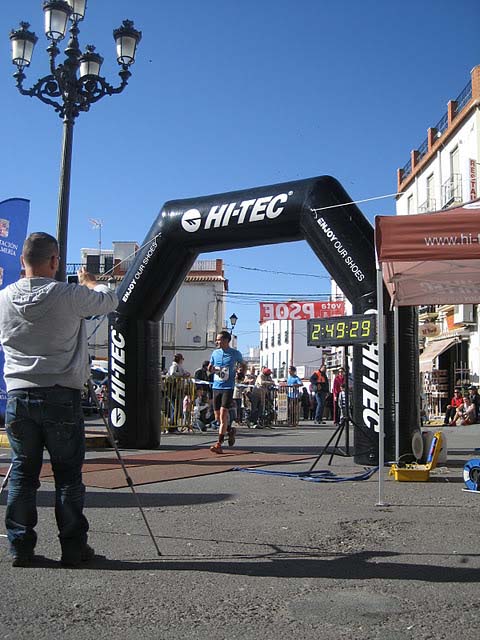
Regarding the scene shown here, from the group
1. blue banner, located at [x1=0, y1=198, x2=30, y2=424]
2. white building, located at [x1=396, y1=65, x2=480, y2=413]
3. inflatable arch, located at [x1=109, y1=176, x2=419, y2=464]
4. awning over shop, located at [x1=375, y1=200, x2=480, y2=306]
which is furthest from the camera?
white building, located at [x1=396, y1=65, x2=480, y2=413]

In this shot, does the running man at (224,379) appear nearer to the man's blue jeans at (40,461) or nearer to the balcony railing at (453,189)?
the man's blue jeans at (40,461)

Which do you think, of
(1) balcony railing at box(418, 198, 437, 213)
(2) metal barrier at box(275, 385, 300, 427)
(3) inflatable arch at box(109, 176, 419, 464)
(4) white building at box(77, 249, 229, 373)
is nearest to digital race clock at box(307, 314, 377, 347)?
(3) inflatable arch at box(109, 176, 419, 464)

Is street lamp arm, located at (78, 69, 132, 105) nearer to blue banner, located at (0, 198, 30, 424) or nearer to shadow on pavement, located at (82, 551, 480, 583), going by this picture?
blue banner, located at (0, 198, 30, 424)

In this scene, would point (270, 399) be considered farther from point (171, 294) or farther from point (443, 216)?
point (443, 216)

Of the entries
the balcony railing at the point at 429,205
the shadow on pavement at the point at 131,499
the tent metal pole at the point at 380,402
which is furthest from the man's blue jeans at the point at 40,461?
the balcony railing at the point at 429,205

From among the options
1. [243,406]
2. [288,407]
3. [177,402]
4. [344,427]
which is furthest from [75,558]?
[243,406]

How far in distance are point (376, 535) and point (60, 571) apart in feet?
7.10

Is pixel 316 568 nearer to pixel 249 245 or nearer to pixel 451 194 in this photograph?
pixel 249 245

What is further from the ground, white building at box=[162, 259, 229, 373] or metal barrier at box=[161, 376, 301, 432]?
white building at box=[162, 259, 229, 373]

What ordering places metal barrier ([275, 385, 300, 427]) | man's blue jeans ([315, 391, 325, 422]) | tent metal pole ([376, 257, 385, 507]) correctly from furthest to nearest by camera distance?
1. man's blue jeans ([315, 391, 325, 422])
2. metal barrier ([275, 385, 300, 427])
3. tent metal pole ([376, 257, 385, 507])

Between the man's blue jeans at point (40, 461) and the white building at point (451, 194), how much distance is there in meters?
25.3

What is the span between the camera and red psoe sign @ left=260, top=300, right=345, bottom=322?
34.2m

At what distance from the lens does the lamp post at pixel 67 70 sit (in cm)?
1077

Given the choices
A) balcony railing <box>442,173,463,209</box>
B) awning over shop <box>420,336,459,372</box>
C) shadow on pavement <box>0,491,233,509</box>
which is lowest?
shadow on pavement <box>0,491,233,509</box>
